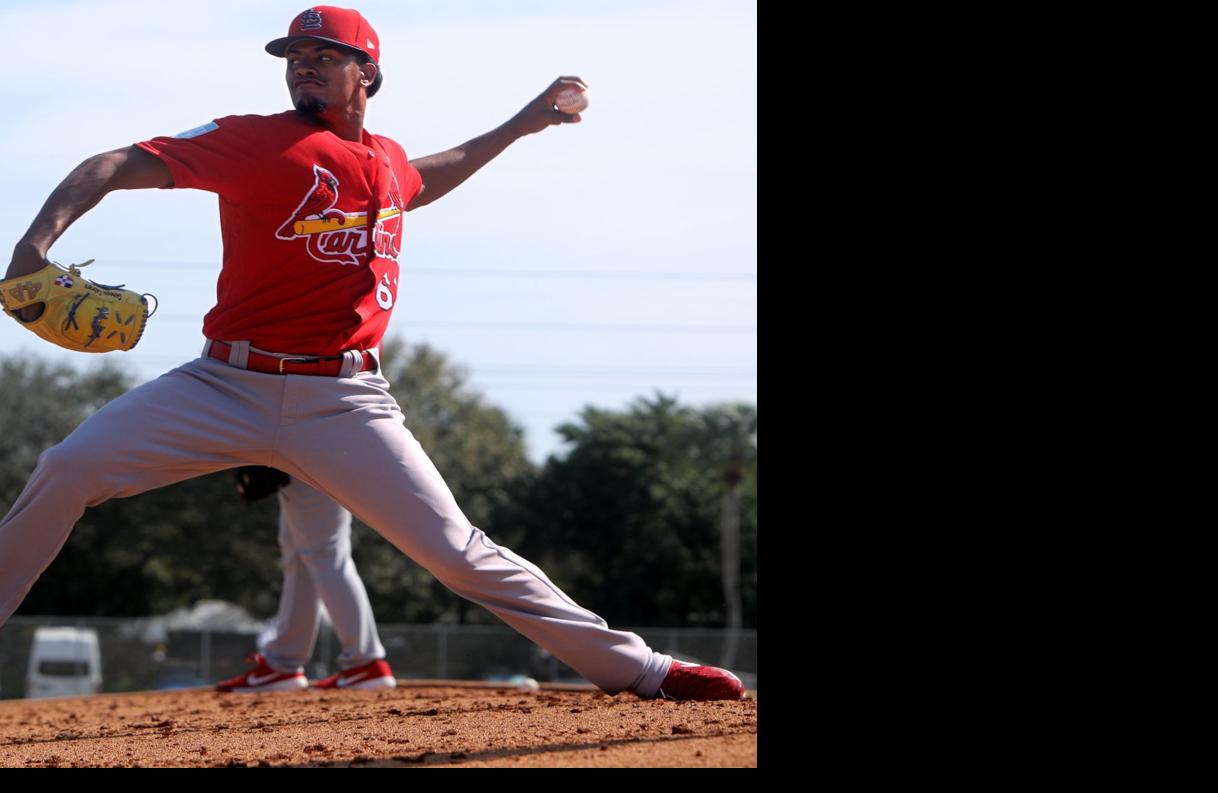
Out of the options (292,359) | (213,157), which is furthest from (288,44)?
(292,359)

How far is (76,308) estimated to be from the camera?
4246 millimetres

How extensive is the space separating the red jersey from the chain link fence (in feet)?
81.6

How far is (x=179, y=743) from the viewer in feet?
15.9

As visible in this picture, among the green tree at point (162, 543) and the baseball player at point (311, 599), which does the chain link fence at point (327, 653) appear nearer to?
the green tree at point (162, 543)

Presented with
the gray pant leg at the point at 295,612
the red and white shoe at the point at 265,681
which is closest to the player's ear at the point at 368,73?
Result: the gray pant leg at the point at 295,612

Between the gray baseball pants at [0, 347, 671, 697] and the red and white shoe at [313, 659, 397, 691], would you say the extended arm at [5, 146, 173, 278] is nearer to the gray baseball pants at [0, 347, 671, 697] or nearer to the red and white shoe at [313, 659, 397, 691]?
the gray baseball pants at [0, 347, 671, 697]

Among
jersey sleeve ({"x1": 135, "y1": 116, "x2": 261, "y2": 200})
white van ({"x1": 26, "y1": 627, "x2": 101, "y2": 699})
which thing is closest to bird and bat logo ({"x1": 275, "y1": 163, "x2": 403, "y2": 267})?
jersey sleeve ({"x1": 135, "y1": 116, "x2": 261, "y2": 200})

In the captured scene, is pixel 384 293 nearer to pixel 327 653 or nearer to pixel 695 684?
pixel 695 684
